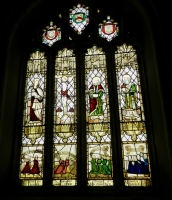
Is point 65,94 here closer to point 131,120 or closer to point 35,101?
point 35,101

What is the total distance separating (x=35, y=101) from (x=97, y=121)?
0.97 metres

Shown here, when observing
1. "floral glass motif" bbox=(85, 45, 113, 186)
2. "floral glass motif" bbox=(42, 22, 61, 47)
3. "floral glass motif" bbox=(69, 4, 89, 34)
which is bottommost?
"floral glass motif" bbox=(85, 45, 113, 186)

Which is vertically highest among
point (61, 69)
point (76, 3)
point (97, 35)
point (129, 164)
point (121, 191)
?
point (76, 3)

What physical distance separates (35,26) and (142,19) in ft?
5.69

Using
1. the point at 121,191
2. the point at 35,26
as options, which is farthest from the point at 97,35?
the point at 121,191

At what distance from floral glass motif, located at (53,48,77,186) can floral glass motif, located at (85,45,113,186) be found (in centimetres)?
20

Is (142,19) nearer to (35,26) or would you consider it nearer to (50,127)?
(35,26)

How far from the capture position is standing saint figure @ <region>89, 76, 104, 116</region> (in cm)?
402

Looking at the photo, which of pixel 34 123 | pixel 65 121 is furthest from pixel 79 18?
pixel 34 123

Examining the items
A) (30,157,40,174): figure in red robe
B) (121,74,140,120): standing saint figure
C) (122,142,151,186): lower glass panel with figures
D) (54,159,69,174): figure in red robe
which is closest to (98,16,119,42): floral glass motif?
(121,74,140,120): standing saint figure

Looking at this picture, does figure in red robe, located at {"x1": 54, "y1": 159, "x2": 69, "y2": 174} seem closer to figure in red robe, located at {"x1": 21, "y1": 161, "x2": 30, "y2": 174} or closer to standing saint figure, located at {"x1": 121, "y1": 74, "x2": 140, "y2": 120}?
figure in red robe, located at {"x1": 21, "y1": 161, "x2": 30, "y2": 174}

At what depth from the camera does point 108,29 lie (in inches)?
181

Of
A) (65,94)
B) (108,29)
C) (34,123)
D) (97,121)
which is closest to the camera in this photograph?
(97,121)

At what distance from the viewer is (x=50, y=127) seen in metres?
3.98
